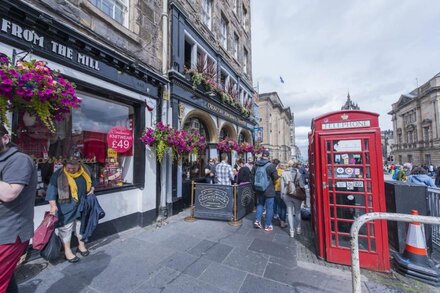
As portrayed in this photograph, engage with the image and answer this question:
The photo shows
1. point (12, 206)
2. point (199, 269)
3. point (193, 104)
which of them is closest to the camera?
point (12, 206)

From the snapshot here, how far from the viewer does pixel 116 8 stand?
19.0 ft

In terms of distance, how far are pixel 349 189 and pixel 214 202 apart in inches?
140

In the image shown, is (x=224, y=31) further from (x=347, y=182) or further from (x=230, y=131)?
(x=347, y=182)

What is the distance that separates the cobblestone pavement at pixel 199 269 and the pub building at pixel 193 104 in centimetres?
277

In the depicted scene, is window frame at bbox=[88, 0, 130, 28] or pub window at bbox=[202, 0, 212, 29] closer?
window frame at bbox=[88, 0, 130, 28]

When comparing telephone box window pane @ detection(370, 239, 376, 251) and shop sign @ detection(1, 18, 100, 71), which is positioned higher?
shop sign @ detection(1, 18, 100, 71)

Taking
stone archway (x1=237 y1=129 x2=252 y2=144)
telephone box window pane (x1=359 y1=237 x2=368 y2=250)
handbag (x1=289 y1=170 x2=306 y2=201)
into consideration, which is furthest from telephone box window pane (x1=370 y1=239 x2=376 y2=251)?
stone archway (x1=237 y1=129 x2=252 y2=144)

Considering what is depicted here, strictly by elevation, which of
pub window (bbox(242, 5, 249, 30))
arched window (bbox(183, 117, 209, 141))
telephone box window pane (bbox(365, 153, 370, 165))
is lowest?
telephone box window pane (bbox(365, 153, 370, 165))

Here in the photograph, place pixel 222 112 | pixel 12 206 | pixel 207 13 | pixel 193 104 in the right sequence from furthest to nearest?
pixel 222 112 → pixel 207 13 → pixel 193 104 → pixel 12 206

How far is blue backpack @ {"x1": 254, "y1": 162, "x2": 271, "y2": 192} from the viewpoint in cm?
550

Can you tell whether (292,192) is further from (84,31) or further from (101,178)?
(84,31)

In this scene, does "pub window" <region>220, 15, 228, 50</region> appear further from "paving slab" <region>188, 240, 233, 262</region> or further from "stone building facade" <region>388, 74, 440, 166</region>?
"stone building facade" <region>388, 74, 440, 166</region>

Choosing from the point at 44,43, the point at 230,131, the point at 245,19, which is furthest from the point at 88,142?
the point at 245,19

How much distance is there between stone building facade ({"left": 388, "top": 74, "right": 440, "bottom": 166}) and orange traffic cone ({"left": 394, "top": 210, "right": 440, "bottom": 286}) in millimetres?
48359
